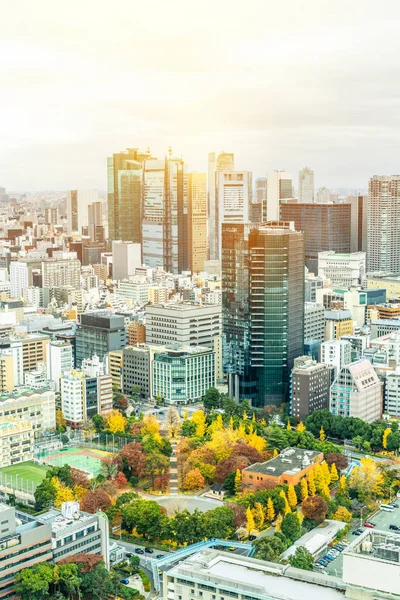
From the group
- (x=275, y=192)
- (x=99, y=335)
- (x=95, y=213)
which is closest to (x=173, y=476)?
(x=99, y=335)

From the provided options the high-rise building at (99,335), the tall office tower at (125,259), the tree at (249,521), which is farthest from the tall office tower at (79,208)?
the tree at (249,521)

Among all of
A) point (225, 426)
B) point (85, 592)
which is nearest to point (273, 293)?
point (225, 426)

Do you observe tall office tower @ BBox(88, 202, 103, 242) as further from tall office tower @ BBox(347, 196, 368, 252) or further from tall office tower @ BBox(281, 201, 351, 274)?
tall office tower @ BBox(347, 196, 368, 252)

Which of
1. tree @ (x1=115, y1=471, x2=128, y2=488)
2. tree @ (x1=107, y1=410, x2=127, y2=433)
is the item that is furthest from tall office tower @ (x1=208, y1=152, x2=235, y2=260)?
tree @ (x1=115, y1=471, x2=128, y2=488)

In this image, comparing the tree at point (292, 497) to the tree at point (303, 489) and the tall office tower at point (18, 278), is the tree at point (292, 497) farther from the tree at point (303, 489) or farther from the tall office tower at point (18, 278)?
the tall office tower at point (18, 278)

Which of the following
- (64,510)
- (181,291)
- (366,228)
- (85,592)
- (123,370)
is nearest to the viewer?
(85,592)

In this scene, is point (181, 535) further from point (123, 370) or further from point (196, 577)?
point (123, 370)
